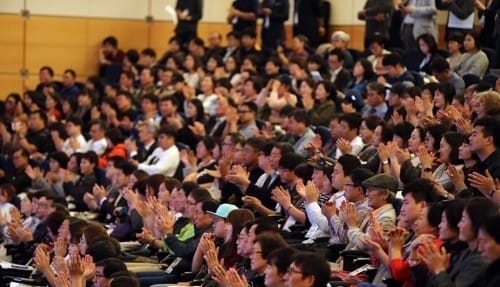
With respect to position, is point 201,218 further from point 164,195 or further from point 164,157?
point 164,157

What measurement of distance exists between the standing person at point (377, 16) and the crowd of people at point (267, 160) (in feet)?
0.06

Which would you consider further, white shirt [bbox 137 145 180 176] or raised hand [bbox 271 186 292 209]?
white shirt [bbox 137 145 180 176]

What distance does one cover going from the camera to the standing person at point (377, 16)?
13.1m

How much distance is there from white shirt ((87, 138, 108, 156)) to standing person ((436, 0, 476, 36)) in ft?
12.1

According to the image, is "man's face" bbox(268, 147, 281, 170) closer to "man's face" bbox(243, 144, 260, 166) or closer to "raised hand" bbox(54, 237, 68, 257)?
"man's face" bbox(243, 144, 260, 166)

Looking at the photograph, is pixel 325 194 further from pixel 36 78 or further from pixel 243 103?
pixel 36 78

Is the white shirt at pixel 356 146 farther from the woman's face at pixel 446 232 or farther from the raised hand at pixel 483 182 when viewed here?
the woman's face at pixel 446 232

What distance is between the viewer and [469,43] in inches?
423

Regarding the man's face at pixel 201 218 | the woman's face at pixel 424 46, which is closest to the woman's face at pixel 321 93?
the woman's face at pixel 424 46

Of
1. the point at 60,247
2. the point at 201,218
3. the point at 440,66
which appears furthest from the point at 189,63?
the point at 60,247

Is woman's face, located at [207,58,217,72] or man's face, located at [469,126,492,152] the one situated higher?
man's face, located at [469,126,492,152]

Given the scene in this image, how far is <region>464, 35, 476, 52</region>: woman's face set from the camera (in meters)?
10.7

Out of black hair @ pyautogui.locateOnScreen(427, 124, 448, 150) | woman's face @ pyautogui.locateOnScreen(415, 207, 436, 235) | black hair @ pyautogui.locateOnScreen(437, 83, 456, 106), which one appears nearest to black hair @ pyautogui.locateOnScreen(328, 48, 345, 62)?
black hair @ pyautogui.locateOnScreen(437, 83, 456, 106)

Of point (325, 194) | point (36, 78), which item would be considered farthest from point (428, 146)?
point (36, 78)
